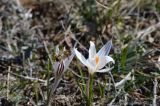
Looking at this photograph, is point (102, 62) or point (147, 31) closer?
point (102, 62)

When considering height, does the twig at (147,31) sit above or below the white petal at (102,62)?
above

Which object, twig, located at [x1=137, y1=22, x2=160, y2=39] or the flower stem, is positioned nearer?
the flower stem

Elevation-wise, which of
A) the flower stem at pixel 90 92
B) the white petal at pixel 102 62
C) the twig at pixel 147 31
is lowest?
the flower stem at pixel 90 92

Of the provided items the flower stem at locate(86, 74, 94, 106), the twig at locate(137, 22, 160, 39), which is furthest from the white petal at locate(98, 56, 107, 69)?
the twig at locate(137, 22, 160, 39)

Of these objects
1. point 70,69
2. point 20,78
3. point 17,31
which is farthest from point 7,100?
point 17,31

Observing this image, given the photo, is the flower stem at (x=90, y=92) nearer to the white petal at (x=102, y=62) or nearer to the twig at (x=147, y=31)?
the white petal at (x=102, y=62)

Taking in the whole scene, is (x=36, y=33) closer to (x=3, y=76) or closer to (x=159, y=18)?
(x=3, y=76)

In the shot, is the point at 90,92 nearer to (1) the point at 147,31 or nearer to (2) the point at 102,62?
(2) the point at 102,62

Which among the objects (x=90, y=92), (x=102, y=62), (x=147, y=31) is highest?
(x=147, y=31)

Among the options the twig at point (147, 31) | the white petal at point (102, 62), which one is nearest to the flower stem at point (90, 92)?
the white petal at point (102, 62)

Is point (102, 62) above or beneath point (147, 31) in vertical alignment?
beneath

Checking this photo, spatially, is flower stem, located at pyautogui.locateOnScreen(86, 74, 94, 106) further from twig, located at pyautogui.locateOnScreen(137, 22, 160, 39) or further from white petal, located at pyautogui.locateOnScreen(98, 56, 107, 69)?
twig, located at pyautogui.locateOnScreen(137, 22, 160, 39)

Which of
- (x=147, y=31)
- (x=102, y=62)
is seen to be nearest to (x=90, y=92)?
(x=102, y=62)

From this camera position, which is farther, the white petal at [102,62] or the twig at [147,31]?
the twig at [147,31]
